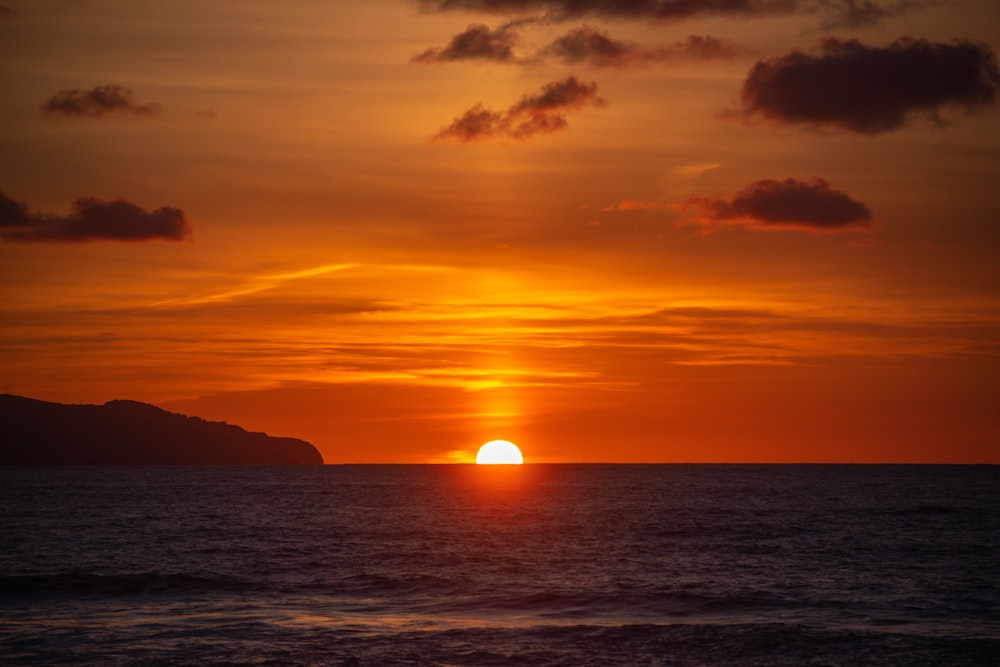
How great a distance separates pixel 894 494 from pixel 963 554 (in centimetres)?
9984

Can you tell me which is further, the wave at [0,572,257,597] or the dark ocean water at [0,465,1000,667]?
the wave at [0,572,257,597]

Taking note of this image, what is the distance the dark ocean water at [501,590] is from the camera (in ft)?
128

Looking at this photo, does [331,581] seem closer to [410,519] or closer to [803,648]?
[803,648]

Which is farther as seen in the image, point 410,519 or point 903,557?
point 410,519

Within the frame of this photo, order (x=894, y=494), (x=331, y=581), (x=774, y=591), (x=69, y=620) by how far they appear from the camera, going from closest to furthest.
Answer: (x=69, y=620) < (x=774, y=591) < (x=331, y=581) < (x=894, y=494)

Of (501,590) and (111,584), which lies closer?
(501,590)

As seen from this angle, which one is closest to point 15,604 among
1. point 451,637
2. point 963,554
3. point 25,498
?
point 451,637

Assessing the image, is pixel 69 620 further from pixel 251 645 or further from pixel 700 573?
pixel 700 573

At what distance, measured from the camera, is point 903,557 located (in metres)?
70.2

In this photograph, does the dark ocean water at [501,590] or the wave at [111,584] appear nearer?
the dark ocean water at [501,590]

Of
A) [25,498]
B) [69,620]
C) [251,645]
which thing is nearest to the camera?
[251,645]

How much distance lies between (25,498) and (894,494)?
13522 cm

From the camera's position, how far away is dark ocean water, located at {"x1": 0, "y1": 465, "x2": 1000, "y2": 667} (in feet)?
128

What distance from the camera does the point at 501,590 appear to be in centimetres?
5491
